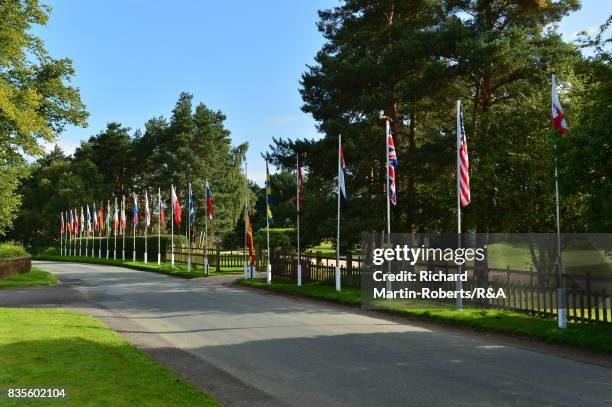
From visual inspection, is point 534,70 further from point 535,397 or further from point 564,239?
point 535,397

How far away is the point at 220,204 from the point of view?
7194cm

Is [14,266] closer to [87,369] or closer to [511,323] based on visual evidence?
[87,369]

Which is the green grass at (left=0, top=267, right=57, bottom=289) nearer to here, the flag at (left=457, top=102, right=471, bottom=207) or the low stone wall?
the low stone wall

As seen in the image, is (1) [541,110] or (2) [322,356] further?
(1) [541,110]

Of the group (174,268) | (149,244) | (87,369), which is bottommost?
(174,268)

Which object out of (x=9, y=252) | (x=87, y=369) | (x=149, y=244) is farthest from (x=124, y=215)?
(x=87, y=369)

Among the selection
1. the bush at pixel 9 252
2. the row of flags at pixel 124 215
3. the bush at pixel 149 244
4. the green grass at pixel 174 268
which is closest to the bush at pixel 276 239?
the green grass at pixel 174 268

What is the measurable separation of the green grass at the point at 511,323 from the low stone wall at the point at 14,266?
20.0 m

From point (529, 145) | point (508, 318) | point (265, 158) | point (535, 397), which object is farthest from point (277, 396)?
point (265, 158)

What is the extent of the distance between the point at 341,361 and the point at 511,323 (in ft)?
19.7

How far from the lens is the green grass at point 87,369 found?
23.4ft

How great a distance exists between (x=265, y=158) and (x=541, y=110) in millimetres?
14175

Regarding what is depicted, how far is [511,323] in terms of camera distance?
44.6ft

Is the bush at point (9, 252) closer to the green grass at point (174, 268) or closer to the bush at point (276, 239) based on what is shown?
the green grass at point (174, 268)
